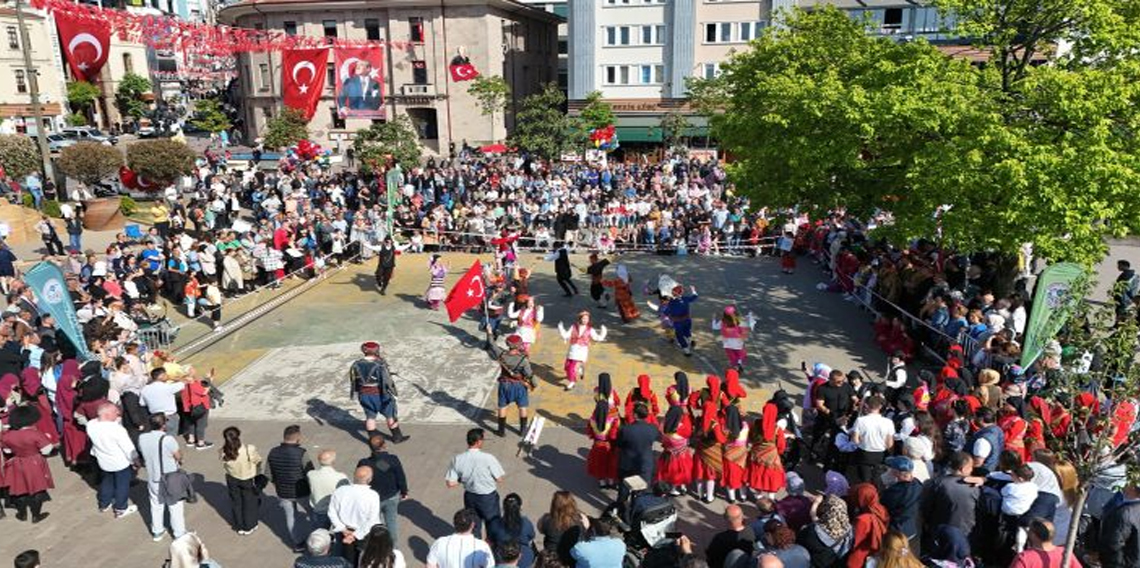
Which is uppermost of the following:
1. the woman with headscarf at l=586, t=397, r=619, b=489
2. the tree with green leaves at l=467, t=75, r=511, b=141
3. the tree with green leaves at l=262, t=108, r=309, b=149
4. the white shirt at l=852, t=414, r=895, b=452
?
the tree with green leaves at l=467, t=75, r=511, b=141

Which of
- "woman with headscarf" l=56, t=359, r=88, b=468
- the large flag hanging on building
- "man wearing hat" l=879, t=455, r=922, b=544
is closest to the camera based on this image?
"man wearing hat" l=879, t=455, r=922, b=544

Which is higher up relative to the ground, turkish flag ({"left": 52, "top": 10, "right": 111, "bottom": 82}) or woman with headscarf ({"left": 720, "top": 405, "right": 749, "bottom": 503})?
turkish flag ({"left": 52, "top": 10, "right": 111, "bottom": 82})

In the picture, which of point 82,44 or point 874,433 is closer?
point 874,433

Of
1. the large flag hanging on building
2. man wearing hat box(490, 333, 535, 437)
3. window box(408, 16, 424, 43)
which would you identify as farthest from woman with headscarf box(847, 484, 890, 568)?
window box(408, 16, 424, 43)

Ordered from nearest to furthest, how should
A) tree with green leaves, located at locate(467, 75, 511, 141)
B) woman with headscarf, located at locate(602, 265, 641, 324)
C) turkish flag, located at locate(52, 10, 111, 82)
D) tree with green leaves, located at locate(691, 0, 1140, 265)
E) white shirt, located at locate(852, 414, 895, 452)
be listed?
white shirt, located at locate(852, 414, 895, 452)
tree with green leaves, located at locate(691, 0, 1140, 265)
woman with headscarf, located at locate(602, 265, 641, 324)
turkish flag, located at locate(52, 10, 111, 82)
tree with green leaves, located at locate(467, 75, 511, 141)

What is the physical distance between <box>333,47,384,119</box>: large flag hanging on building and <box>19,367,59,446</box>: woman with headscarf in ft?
137

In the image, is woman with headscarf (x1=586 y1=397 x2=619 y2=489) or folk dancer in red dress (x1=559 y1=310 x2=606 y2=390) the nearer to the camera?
woman with headscarf (x1=586 y1=397 x2=619 y2=489)

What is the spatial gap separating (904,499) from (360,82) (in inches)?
1952

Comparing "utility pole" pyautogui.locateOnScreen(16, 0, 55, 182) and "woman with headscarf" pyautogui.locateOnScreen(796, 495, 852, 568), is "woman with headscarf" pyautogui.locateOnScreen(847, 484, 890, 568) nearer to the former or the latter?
"woman with headscarf" pyautogui.locateOnScreen(796, 495, 852, 568)

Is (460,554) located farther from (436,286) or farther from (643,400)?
(436,286)

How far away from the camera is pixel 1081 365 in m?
8.84

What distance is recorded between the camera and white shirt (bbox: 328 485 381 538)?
7801 millimetres

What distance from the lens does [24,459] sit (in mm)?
9586

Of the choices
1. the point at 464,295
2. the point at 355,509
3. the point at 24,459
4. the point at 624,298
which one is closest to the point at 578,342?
the point at 464,295
